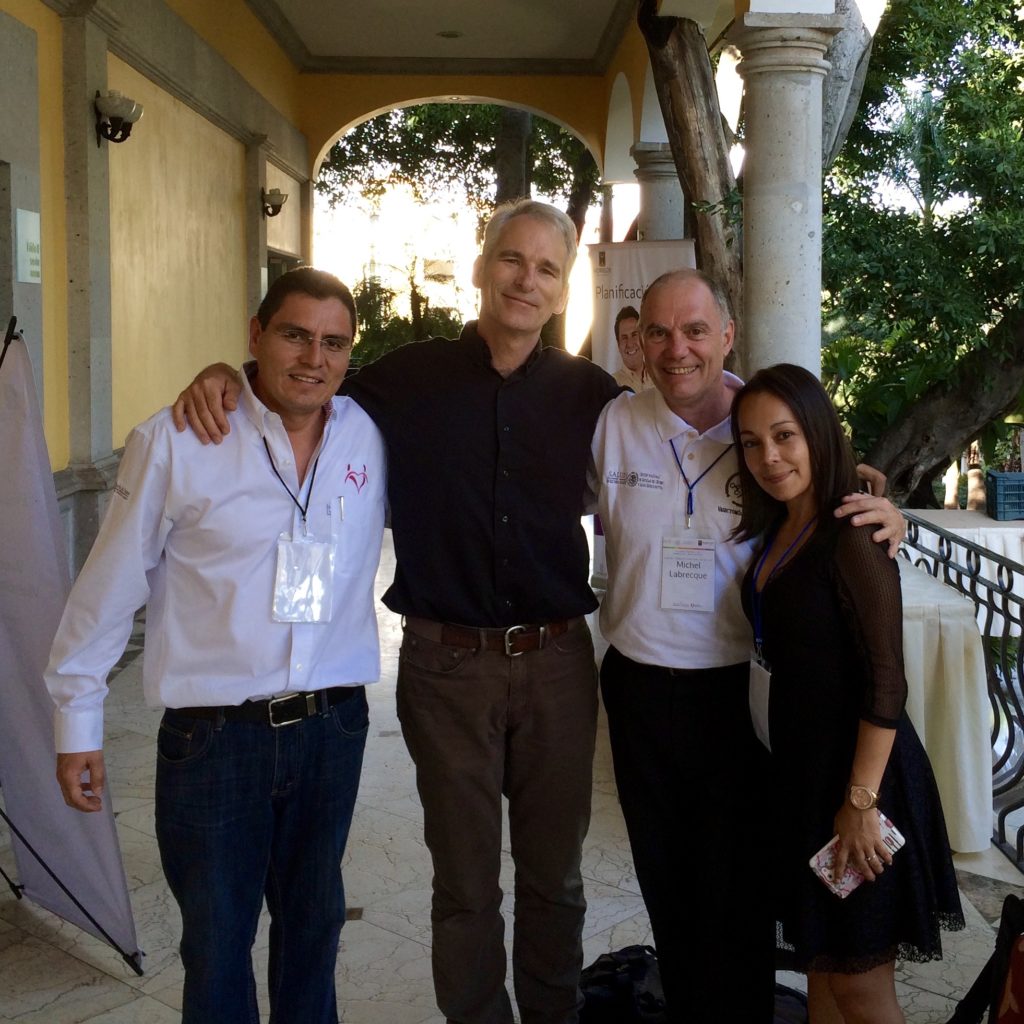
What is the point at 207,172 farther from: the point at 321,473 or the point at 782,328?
the point at 321,473

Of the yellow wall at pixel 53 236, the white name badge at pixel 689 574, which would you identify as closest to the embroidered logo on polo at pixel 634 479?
the white name badge at pixel 689 574

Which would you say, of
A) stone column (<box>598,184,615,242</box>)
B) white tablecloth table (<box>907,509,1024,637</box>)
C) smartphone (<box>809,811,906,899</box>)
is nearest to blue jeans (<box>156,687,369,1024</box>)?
smartphone (<box>809,811,906,899</box>)

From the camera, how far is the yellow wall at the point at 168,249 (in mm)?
6742

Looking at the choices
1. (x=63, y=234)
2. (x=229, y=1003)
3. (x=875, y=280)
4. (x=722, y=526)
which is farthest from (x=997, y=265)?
(x=229, y=1003)

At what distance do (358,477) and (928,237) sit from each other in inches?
300

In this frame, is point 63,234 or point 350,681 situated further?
point 63,234

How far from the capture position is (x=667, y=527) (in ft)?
7.66

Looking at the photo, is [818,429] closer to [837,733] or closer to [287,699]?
[837,733]

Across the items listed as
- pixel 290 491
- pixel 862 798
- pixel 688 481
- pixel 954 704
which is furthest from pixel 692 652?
pixel 954 704

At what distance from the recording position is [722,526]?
232 cm

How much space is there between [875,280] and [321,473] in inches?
274

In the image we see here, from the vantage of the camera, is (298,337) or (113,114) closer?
(298,337)

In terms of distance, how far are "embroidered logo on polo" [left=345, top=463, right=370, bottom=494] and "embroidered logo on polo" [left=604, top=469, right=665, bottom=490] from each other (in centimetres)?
50

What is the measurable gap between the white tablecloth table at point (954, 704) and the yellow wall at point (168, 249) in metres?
4.69
